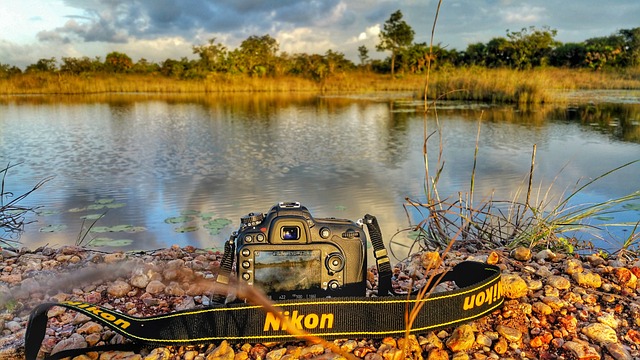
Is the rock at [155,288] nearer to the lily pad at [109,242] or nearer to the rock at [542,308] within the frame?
the rock at [542,308]

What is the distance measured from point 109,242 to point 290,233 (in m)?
2.17

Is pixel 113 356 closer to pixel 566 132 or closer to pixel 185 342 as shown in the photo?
pixel 185 342

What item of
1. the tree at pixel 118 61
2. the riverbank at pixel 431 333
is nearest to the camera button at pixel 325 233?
the riverbank at pixel 431 333

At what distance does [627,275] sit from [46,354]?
6.24ft

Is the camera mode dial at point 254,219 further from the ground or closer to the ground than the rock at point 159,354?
further from the ground

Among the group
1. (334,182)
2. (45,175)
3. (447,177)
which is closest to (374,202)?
(334,182)

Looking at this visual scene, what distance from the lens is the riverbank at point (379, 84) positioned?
16.2m

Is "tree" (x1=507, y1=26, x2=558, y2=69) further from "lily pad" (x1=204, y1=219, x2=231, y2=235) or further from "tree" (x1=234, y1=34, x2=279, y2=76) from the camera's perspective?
"lily pad" (x1=204, y1=219, x2=231, y2=235)

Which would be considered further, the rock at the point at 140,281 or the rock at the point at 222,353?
the rock at the point at 140,281

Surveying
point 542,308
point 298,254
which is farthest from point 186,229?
point 542,308

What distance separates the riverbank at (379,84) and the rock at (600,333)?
1467 centimetres

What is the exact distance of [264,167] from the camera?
614 cm

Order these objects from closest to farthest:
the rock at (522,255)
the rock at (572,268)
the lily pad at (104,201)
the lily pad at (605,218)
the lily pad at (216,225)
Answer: the rock at (572,268)
the rock at (522,255)
the lily pad at (216,225)
the lily pad at (605,218)
the lily pad at (104,201)

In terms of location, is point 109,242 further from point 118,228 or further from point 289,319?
point 289,319
